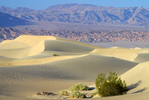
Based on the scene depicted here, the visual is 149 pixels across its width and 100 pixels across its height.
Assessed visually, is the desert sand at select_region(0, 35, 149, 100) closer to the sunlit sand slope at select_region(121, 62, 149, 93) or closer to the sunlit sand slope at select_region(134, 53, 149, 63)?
the sunlit sand slope at select_region(121, 62, 149, 93)

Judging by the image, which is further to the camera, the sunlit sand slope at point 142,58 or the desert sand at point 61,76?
the sunlit sand slope at point 142,58

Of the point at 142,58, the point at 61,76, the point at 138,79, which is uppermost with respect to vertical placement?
the point at 142,58

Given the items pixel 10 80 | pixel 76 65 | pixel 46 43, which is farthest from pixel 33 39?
pixel 10 80

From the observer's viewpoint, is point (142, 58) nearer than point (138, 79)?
No

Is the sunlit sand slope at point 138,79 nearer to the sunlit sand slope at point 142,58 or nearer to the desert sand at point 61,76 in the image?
the desert sand at point 61,76

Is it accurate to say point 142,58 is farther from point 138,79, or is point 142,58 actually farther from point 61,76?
point 138,79

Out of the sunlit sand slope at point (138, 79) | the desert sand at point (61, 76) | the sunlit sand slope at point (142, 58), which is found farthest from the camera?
the sunlit sand slope at point (142, 58)

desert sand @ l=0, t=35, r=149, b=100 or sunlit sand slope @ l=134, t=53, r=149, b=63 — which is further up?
sunlit sand slope @ l=134, t=53, r=149, b=63

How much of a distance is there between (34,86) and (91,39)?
7150 inches

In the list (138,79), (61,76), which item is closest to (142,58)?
(61,76)

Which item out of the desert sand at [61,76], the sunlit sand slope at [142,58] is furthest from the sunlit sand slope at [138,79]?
the sunlit sand slope at [142,58]

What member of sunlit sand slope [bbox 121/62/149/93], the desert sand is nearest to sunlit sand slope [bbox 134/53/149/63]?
the desert sand

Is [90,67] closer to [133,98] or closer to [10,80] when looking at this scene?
[10,80]

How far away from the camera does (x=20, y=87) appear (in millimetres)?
16938
